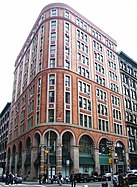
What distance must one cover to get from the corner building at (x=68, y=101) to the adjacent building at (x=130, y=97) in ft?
9.19

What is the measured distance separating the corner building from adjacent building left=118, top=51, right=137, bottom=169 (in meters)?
2.80

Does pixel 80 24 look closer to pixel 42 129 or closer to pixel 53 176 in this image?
pixel 42 129

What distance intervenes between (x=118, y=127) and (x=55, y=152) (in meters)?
20.8

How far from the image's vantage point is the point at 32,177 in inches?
1617

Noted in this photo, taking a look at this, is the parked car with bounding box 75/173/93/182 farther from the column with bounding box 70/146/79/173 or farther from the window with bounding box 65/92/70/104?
the window with bounding box 65/92/70/104

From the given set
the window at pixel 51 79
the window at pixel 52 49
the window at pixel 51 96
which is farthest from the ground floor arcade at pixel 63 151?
the window at pixel 52 49

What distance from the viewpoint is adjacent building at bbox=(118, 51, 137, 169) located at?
188 ft

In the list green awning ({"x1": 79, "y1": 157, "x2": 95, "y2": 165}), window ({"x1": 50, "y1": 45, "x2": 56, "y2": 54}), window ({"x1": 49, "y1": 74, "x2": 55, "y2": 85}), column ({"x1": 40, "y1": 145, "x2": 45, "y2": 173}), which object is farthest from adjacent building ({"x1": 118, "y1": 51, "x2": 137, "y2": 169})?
column ({"x1": 40, "y1": 145, "x2": 45, "y2": 173})

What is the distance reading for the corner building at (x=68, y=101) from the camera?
41.3 metres

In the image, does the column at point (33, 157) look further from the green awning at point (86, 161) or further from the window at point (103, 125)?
the window at point (103, 125)

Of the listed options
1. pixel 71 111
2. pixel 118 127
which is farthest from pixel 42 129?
pixel 118 127

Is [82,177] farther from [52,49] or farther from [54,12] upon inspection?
[54,12]

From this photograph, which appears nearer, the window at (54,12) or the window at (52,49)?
the window at (52,49)

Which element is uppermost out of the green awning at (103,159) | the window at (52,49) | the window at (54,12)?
the window at (54,12)
